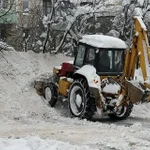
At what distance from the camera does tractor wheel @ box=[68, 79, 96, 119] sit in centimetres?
1181

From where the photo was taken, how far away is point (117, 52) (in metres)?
12.4

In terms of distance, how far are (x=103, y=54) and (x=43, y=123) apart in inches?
108

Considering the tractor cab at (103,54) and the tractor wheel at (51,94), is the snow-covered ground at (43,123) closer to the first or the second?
the tractor wheel at (51,94)

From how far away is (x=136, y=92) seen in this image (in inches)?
436

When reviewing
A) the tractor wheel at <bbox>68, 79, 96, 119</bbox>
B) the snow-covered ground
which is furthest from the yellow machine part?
the snow-covered ground

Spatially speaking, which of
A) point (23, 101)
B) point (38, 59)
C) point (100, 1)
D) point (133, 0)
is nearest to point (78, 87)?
point (23, 101)

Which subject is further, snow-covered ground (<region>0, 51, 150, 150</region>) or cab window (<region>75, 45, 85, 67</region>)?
cab window (<region>75, 45, 85, 67</region>)

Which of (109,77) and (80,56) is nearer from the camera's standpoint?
(109,77)

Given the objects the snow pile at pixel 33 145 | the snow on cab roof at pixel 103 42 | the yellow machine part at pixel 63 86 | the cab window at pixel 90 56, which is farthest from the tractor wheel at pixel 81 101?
the snow pile at pixel 33 145

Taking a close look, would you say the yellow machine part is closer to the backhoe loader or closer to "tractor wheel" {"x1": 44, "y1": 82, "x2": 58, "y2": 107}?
the backhoe loader

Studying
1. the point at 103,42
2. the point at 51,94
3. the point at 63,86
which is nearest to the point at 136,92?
the point at 103,42

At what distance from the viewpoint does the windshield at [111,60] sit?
1215 centimetres

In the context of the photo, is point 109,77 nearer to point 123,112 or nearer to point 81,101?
point 81,101

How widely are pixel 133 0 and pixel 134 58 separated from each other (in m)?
7.73
